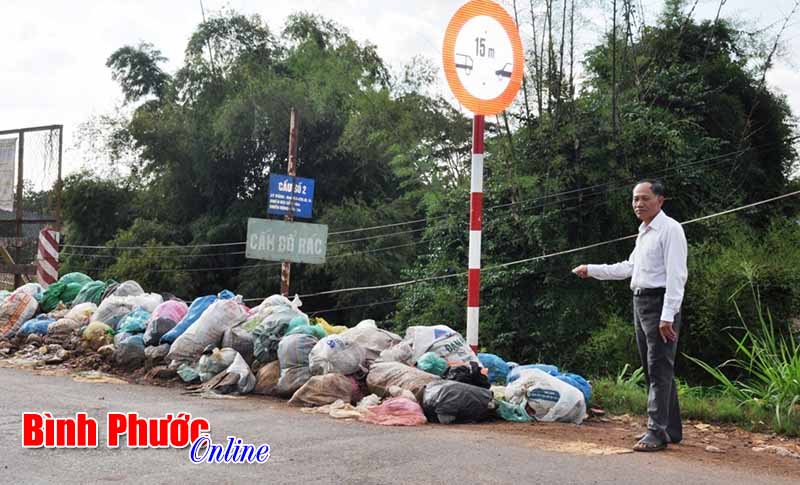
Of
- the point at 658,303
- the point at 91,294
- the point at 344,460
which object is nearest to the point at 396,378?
the point at 344,460

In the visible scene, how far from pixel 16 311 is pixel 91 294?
976 mm

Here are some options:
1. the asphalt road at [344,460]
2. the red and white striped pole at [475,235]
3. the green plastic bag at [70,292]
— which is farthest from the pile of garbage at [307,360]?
the green plastic bag at [70,292]

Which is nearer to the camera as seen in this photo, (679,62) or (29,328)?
(29,328)

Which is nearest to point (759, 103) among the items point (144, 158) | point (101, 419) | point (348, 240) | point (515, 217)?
point (515, 217)

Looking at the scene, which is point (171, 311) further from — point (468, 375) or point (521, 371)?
point (521, 371)

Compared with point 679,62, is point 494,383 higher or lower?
lower

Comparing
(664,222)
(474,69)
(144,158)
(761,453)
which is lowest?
(761,453)

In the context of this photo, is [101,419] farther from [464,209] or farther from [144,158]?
[144,158]

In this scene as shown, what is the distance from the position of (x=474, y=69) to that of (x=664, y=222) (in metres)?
2.27

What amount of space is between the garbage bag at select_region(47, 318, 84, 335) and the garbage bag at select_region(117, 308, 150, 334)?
0.83 m

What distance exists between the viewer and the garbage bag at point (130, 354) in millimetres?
8242

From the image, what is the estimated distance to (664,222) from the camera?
523 centimetres

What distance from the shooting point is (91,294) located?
11117 millimetres

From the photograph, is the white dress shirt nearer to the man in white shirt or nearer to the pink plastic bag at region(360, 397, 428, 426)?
the man in white shirt
